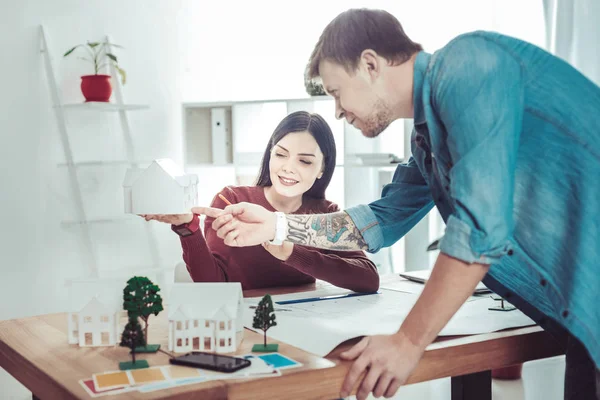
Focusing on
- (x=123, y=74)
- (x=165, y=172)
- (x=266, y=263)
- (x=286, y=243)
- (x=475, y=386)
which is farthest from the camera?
(x=123, y=74)

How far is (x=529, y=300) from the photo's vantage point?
49.4 inches

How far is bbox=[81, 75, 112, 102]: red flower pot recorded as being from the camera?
3764 mm

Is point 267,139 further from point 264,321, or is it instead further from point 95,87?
point 264,321

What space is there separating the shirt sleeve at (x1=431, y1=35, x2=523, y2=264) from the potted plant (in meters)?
3.06

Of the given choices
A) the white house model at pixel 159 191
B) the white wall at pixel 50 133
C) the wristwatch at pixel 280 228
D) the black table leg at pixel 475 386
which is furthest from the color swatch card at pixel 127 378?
the white wall at pixel 50 133

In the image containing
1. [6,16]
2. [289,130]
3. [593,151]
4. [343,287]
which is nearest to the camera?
[593,151]

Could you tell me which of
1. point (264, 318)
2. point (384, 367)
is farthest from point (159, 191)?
point (384, 367)

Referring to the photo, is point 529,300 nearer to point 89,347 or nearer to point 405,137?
point 89,347

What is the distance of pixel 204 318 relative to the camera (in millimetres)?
1184

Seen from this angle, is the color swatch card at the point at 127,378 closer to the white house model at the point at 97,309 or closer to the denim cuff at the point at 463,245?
the white house model at the point at 97,309

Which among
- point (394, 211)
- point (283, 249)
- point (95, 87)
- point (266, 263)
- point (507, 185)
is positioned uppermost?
point (95, 87)

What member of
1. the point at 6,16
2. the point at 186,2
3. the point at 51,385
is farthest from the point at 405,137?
the point at 51,385

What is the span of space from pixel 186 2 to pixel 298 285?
2.94 metres

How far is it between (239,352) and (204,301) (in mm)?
109
